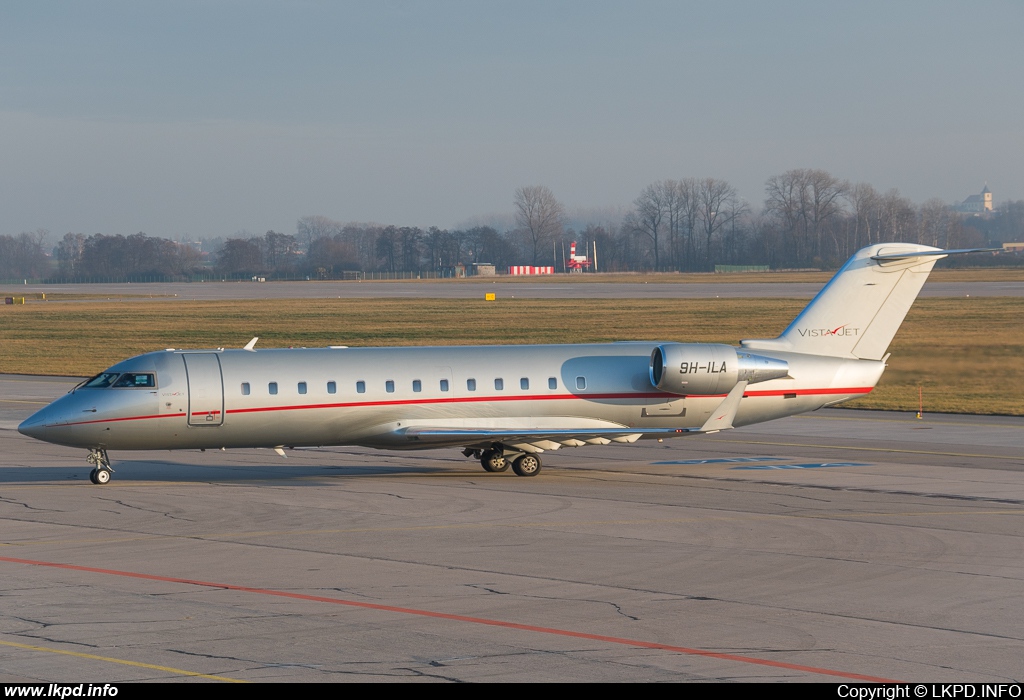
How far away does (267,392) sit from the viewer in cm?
2609

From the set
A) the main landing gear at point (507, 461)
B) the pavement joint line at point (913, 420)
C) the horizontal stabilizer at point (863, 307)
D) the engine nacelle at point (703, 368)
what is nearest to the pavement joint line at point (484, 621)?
the main landing gear at point (507, 461)

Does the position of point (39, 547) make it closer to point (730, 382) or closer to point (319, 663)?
point (319, 663)

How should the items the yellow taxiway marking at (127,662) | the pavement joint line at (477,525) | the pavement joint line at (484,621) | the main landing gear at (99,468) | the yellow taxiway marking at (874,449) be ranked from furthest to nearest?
the yellow taxiway marking at (874,449)
the main landing gear at (99,468)
the pavement joint line at (477,525)
the pavement joint line at (484,621)
the yellow taxiway marking at (127,662)

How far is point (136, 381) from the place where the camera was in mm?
25953

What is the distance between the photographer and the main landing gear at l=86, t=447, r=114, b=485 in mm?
26328

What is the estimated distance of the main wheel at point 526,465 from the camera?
90.3ft

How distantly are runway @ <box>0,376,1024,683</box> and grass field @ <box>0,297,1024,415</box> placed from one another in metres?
12.6

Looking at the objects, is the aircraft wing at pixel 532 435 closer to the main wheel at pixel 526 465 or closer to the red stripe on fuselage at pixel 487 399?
the main wheel at pixel 526 465

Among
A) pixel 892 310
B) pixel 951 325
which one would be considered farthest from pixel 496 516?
pixel 951 325

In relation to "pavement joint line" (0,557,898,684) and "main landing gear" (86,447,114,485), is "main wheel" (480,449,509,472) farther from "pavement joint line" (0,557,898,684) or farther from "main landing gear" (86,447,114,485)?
"pavement joint line" (0,557,898,684)

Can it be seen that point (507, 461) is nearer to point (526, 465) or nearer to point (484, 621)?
point (526, 465)

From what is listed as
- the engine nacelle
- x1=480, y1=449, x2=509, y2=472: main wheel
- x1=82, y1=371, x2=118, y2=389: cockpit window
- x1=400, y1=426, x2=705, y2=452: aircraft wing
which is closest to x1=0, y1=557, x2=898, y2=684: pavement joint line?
x1=82, y1=371, x2=118, y2=389: cockpit window

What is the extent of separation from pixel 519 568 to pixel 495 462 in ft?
33.0

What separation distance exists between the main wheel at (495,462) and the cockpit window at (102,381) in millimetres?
8438
